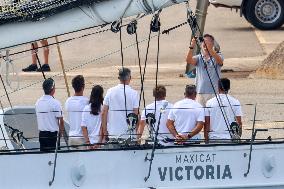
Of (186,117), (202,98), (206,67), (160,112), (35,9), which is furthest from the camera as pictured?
(202,98)

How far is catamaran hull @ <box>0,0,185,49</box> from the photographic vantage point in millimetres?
15102

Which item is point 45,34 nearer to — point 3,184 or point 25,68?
point 3,184

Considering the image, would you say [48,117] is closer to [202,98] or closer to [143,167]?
[143,167]

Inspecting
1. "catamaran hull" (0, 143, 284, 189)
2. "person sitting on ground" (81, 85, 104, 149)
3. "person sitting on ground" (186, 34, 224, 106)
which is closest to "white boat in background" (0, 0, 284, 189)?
"catamaran hull" (0, 143, 284, 189)

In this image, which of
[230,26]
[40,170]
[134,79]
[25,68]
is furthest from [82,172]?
[230,26]

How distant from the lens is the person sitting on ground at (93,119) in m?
16.3

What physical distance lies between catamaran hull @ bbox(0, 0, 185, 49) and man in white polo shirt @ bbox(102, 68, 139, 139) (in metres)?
1.28

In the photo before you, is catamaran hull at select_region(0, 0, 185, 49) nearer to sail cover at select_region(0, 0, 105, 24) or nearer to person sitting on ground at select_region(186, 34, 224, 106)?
sail cover at select_region(0, 0, 105, 24)

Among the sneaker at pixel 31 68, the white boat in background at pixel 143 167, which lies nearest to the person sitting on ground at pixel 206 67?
the white boat in background at pixel 143 167

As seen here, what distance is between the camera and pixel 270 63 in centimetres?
2741

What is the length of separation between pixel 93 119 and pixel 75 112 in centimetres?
30

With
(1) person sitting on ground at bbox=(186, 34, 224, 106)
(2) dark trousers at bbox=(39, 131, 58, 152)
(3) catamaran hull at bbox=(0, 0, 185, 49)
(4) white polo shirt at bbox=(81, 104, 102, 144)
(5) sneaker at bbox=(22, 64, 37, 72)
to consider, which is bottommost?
(5) sneaker at bbox=(22, 64, 37, 72)

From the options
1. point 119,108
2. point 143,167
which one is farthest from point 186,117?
point 143,167

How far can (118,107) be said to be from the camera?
16.3 metres
